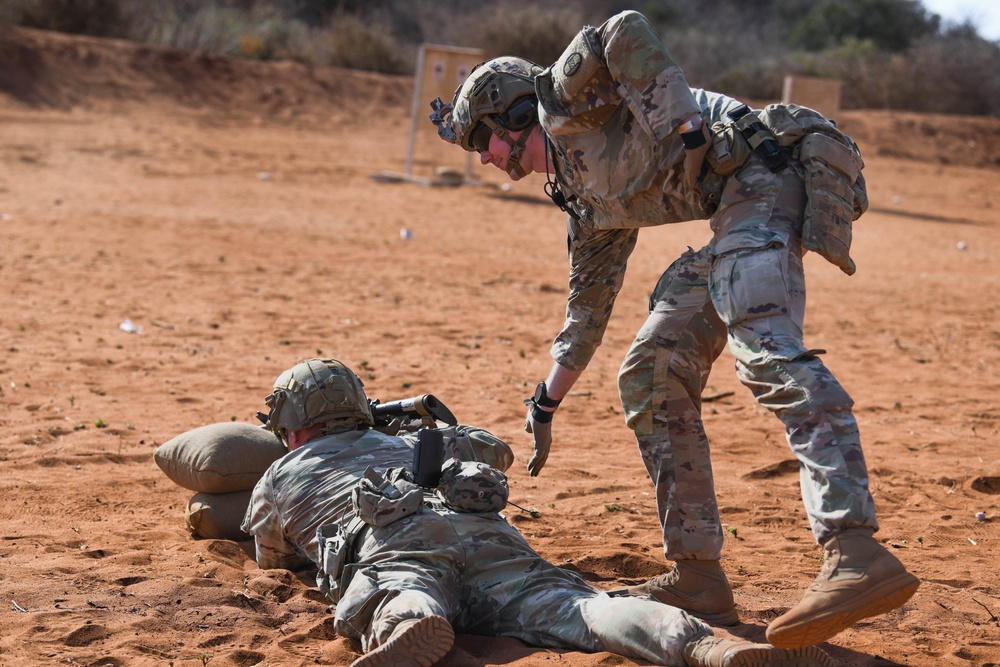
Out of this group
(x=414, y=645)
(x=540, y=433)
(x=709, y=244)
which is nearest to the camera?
(x=414, y=645)

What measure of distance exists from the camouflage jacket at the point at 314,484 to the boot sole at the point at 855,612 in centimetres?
167

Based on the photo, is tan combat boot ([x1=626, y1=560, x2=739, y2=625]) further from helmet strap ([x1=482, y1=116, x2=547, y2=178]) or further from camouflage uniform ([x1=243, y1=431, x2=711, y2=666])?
helmet strap ([x1=482, y1=116, x2=547, y2=178])

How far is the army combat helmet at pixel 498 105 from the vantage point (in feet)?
12.3

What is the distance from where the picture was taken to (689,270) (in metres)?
3.52

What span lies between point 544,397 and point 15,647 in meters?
1.96

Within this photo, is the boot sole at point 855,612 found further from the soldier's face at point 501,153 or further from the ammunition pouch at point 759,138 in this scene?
the soldier's face at point 501,153

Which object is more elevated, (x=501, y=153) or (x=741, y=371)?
(x=501, y=153)

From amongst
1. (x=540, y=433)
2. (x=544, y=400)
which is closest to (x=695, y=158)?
(x=544, y=400)

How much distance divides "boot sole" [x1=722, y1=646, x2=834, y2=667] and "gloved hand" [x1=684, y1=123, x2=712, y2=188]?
1384mm

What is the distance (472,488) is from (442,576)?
338mm

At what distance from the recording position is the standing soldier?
2.92 metres

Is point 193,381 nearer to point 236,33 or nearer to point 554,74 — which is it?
point 554,74

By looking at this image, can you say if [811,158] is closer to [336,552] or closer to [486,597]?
[486,597]

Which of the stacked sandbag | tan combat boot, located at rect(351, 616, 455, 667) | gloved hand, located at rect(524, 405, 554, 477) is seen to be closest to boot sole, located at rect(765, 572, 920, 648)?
tan combat boot, located at rect(351, 616, 455, 667)
